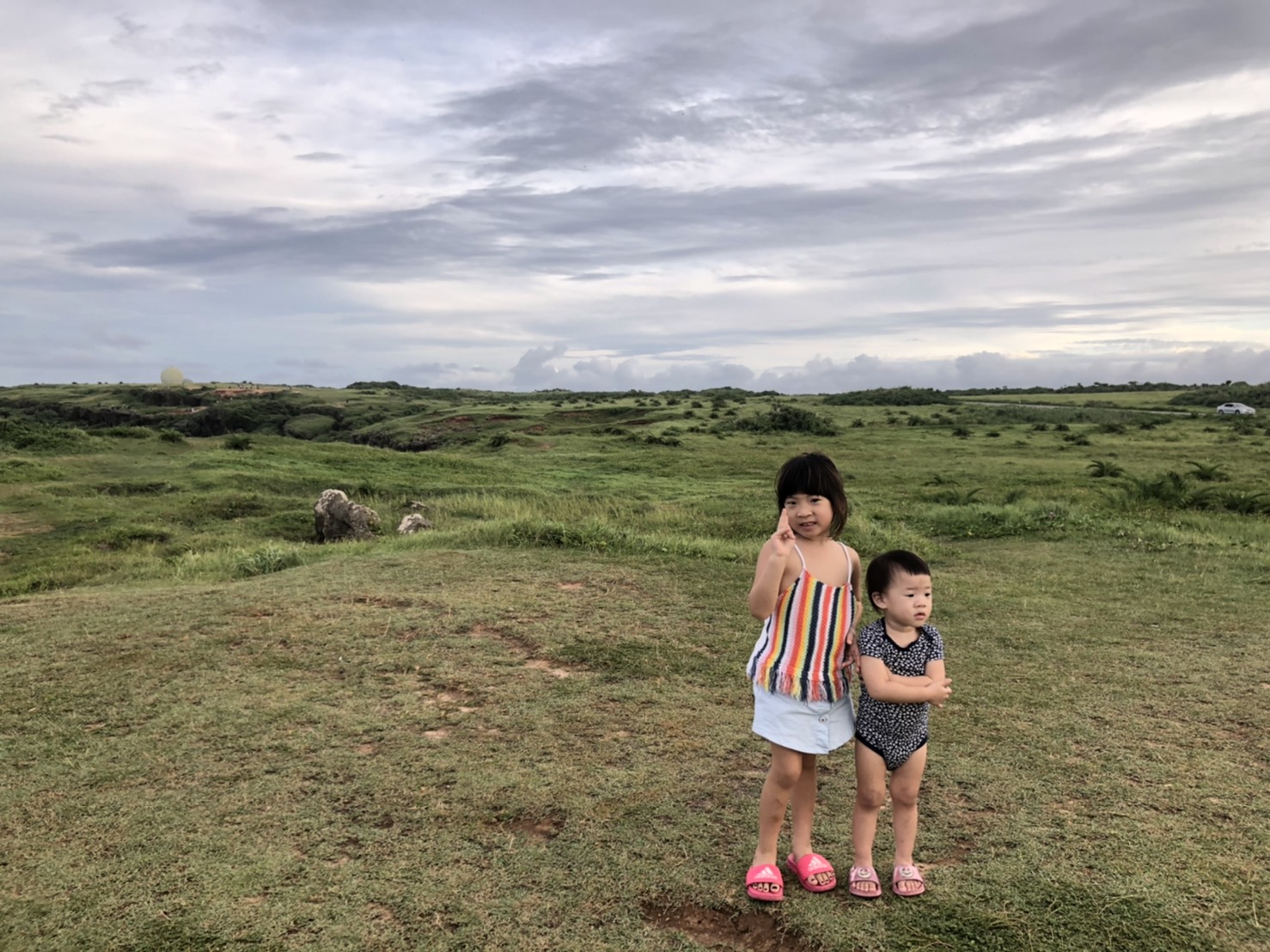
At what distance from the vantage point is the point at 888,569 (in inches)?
133

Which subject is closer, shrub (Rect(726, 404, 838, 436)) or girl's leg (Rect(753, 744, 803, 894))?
girl's leg (Rect(753, 744, 803, 894))

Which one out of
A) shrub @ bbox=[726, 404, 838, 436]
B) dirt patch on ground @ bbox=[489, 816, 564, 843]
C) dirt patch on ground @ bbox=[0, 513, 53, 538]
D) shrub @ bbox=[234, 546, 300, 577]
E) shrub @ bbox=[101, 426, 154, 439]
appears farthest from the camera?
shrub @ bbox=[726, 404, 838, 436]

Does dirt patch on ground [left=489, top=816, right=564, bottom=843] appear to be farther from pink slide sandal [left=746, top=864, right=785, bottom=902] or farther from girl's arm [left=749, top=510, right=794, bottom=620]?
girl's arm [left=749, top=510, right=794, bottom=620]

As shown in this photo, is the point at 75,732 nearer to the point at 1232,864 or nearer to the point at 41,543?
the point at 1232,864

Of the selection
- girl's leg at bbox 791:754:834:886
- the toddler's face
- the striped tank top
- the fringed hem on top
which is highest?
the toddler's face

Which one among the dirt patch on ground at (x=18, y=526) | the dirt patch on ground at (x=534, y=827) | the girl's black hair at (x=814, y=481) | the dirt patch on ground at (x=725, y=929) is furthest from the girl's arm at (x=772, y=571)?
the dirt patch on ground at (x=18, y=526)

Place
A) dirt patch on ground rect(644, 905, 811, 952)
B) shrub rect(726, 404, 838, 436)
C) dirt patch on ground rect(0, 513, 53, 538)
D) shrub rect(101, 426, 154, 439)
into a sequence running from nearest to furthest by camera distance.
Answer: dirt patch on ground rect(644, 905, 811, 952) < dirt patch on ground rect(0, 513, 53, 538) < shrub rect(101, 426, 154, 439) < shrub rect(726, 404, 838, 436)

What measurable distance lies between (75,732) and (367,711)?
5.80 feet

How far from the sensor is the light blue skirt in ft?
11.3

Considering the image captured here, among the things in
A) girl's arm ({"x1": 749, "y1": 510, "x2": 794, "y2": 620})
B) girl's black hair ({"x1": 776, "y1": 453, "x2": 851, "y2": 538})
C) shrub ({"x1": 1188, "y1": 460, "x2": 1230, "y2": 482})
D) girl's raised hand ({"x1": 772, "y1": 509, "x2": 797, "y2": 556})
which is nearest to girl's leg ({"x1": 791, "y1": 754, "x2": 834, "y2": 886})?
girl's arm ({"x1": 749, "y1": 510, "x2": 794, "y2": 620})

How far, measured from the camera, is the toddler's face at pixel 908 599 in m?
3.31

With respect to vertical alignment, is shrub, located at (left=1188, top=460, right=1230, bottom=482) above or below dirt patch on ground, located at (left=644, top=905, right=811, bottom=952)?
above

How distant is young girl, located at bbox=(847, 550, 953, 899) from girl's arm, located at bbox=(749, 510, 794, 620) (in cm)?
36

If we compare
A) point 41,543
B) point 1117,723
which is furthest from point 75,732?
point 41,543
